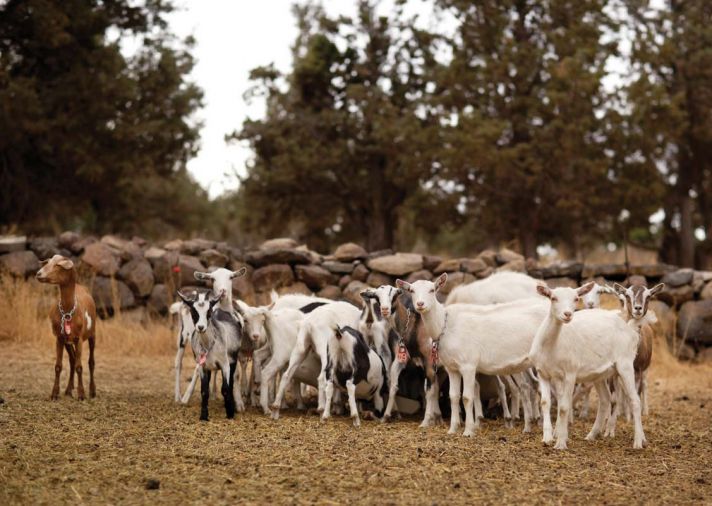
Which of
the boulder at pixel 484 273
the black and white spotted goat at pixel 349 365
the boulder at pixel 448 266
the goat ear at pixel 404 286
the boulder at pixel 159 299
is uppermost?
the boulder at pixel 448 266

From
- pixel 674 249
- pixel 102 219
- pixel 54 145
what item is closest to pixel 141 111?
pixel 54 145

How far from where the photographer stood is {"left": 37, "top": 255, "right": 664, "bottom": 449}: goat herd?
848 centimetres

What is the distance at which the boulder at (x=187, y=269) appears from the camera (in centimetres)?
1664

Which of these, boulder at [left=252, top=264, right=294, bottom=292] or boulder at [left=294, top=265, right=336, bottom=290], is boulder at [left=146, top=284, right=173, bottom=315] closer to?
boulder at [left=252, top=264, right=294, bottom=292]

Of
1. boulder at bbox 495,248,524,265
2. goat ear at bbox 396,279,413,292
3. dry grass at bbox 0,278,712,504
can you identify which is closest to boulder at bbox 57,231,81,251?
dry grass at bbox 0,278,712,504

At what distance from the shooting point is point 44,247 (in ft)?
54.4

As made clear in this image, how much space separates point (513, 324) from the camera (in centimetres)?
928

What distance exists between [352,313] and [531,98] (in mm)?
14116

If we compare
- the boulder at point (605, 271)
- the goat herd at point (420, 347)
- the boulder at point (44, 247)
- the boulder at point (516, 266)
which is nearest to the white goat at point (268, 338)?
the goat herd at point (420, 347)

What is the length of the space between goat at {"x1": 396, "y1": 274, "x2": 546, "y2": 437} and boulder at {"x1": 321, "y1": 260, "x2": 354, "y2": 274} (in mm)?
→ 7802

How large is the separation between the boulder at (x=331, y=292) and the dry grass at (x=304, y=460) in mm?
6222

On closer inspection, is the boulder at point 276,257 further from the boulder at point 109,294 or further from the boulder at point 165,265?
the boulder at point 109,294

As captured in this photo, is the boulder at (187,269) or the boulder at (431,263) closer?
the boulder at (187,269)

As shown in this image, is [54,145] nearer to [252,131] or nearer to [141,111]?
[141,111]
